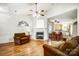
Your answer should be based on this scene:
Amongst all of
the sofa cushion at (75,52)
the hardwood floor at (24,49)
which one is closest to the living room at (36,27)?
the hardwood floor at (24,49)

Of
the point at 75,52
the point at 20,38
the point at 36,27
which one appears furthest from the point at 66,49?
the point at 20,38

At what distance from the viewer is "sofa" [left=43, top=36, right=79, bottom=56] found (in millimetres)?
2192

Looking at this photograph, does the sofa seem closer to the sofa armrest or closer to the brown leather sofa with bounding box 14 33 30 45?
the sofa armrest

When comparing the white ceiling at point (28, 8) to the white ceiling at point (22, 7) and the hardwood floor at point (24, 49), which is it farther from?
the hardwood floor at point (24, 49)

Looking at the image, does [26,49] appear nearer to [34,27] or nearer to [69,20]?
[34,27]

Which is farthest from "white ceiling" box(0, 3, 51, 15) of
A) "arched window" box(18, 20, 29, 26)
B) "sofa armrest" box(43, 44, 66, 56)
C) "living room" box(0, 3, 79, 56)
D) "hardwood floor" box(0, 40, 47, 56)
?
"sofa armrest" box(43, 44, 66, 56)

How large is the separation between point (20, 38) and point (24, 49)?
0.20m

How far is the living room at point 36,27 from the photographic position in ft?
7.19

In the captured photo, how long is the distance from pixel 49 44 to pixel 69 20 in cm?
53

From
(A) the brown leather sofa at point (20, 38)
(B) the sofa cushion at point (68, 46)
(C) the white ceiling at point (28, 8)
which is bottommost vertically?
(B) the sofa cushion at point (68, 46)

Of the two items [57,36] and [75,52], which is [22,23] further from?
[75,52]

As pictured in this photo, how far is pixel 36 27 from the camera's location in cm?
224

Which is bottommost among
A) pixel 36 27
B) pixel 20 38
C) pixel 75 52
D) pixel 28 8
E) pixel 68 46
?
pixel 75 52

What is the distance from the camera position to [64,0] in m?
2.24
